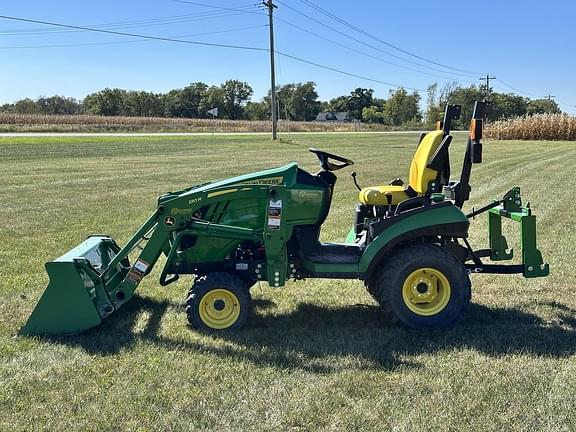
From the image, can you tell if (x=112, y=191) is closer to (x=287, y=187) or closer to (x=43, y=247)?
(x=43, y=247)

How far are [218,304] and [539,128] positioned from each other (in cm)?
4074

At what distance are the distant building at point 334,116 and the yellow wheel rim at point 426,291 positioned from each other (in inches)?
4308

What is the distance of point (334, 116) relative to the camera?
117 metres

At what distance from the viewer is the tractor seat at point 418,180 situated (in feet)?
15.8

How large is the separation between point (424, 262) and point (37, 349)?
292cm

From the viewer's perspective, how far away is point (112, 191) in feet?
41.1

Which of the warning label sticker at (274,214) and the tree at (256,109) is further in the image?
the tree at (256,109)

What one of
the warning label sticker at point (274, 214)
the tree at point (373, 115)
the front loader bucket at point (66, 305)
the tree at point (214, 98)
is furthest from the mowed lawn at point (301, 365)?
the tree at point (373, 115)

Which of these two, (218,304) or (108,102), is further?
(108,102)

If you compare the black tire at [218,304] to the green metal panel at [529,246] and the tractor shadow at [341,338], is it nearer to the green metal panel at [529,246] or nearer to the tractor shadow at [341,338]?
the tractor shadow at [341,338]

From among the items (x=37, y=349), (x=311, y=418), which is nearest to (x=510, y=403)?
(x=311, y=418)

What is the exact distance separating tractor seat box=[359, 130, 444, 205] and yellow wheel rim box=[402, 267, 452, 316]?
2.38 ft

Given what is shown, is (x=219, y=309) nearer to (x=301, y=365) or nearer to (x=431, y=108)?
(x=301, y=365)

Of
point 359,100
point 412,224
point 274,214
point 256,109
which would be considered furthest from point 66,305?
point 359,100
